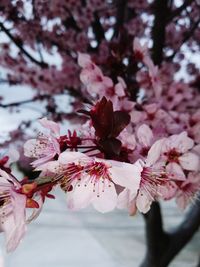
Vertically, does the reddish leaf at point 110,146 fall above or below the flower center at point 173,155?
above

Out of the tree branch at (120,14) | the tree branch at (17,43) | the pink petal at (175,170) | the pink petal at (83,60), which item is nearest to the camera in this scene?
the pink petal at (175,170)

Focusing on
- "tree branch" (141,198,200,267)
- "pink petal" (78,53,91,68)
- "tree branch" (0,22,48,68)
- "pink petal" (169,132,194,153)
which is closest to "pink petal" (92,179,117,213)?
"pink petal" (169,132,194,153)

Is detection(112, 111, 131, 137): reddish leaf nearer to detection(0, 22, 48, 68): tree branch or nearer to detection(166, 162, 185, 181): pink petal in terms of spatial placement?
detection(166, 162, 185, 181): pink petal

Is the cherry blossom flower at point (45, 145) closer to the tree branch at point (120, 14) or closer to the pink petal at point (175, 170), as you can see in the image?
the pink petal at point (175, 170)

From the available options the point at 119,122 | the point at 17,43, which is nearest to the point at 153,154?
the point at 119,122

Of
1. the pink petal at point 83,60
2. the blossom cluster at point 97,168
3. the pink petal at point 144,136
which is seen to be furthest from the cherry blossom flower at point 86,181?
the pink petal at point 83,60

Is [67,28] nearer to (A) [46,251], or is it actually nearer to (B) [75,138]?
(B) [75,138]

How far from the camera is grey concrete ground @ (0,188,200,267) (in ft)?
9.64

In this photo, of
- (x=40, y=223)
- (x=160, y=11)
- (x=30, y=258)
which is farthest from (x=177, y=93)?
(x=40, y=223)

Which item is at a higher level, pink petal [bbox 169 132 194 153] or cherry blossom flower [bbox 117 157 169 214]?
pink petal [bbox 169 132 194 153]

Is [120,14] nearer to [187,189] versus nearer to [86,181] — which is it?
[187,189]

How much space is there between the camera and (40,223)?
11.9 feet

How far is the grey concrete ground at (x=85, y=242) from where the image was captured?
9.64 feet

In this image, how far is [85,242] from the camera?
3303 millimetres
